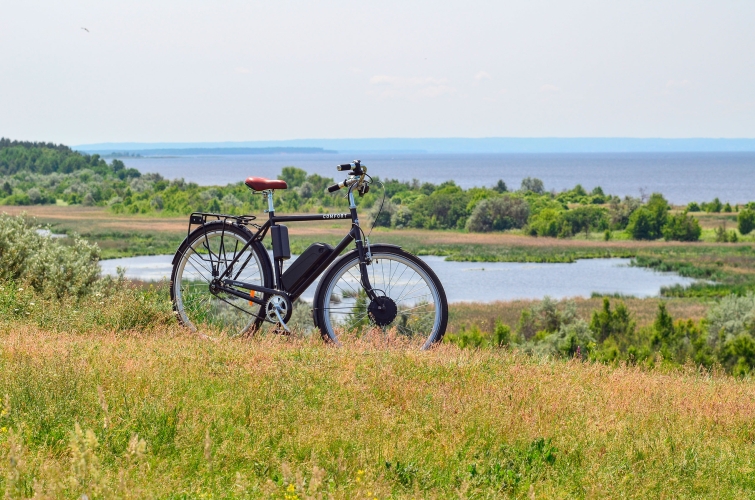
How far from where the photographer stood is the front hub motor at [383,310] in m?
7.46

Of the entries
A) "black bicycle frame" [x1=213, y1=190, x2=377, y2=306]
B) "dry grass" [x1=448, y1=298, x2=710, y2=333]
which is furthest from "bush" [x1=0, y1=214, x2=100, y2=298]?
"dry grass" [x1=448, y1=298, x2=710, y2=333]

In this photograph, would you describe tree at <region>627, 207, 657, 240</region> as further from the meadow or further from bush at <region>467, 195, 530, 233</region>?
the meadow

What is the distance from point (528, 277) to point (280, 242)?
63803 millimetres

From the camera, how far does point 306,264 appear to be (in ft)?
25.2

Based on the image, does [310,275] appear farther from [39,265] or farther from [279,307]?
[39,265]

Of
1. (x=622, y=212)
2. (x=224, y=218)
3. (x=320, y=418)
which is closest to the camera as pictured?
(x=320, y=418)

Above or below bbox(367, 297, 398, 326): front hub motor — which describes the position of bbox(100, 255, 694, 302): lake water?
below

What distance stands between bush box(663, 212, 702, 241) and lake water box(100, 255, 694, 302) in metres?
18.7

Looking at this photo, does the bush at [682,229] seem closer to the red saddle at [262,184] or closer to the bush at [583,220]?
the bush at [583,220]

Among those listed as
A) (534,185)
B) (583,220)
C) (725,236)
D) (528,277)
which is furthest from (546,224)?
(534,185)

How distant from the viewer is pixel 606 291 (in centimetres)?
6084

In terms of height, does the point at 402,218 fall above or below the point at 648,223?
below

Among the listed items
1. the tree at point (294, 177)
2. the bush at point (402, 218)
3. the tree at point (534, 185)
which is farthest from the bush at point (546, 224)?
the tree at point (534, 185)

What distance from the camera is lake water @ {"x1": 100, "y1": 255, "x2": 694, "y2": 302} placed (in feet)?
194
